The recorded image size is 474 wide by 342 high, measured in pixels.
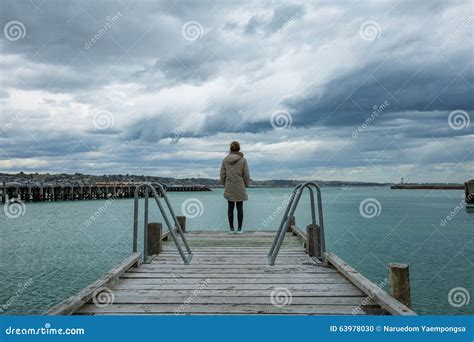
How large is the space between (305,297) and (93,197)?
71136mm

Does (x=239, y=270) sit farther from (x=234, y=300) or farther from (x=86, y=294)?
(x=86, y=294)

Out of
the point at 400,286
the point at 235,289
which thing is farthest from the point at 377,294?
the point at 235,289

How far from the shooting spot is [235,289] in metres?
4.91

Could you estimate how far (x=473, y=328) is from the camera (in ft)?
13.3

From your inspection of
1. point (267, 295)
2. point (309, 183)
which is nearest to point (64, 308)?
point (267, 295)

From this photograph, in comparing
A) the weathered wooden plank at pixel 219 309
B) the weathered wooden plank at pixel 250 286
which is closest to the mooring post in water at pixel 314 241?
the weathered wooden plank at pixel 250 286

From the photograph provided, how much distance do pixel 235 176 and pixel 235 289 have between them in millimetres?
4996

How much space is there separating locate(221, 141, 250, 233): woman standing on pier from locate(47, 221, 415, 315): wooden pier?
2.63 m

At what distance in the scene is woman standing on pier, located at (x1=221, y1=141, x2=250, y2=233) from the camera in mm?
9664

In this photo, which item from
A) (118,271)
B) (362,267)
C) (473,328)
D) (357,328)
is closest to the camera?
(357,328)

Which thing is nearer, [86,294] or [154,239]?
[86,294]

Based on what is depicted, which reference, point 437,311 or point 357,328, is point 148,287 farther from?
point 437,311

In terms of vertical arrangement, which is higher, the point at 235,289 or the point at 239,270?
the point at 239,270

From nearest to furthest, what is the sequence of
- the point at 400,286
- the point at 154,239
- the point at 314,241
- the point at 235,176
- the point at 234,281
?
the point at 400,286 → the point at 234,281 → the point at 314,241 → the point at 154,239 → the point at 235,176
